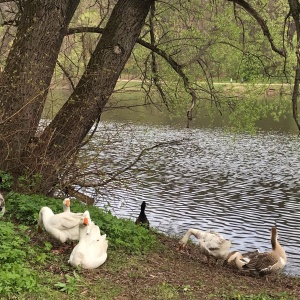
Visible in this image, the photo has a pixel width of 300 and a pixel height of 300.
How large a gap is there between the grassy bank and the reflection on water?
278 cm

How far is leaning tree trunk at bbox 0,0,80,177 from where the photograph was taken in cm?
899

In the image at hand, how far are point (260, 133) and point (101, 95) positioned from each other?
25518 millimetres

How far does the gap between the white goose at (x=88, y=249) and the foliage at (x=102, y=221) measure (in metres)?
0.86

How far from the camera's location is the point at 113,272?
20.8 feet

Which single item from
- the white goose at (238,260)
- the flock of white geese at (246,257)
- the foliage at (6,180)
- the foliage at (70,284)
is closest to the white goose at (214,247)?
the flock of white geese at (246,257)

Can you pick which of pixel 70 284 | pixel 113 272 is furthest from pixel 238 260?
pixel 70 284

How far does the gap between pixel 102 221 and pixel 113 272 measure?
2.23 meters

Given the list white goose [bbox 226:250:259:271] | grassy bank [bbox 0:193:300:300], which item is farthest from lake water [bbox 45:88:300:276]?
white goose [bbox 226:250:259:271]

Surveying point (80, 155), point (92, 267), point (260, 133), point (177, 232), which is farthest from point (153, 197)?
point (260, 133)

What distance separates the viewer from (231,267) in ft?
29.2

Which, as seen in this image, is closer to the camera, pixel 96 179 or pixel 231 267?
pixel 231 267

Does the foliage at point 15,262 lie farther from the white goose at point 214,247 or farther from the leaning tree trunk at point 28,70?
the white goose at point 214,247

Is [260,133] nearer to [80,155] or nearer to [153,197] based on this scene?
[153,197]

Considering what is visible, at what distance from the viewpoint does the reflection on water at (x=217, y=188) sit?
555 inches
